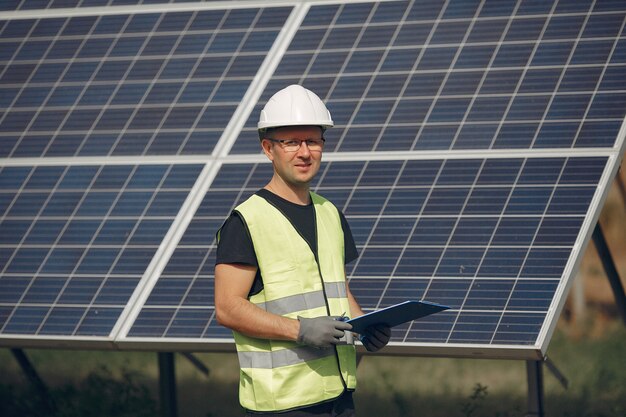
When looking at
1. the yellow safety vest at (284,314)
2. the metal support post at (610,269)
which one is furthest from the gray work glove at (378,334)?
the metal support post at (610,269)

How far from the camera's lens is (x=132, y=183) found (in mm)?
10602

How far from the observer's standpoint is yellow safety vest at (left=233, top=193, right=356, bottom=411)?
596 cm

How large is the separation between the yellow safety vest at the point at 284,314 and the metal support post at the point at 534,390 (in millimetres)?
3620

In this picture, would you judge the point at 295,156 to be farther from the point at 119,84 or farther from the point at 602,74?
the point at 119,84

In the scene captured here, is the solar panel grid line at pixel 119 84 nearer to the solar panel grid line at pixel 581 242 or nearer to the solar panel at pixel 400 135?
the solar panel at pixel 400 135

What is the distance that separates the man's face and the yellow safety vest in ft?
0.58

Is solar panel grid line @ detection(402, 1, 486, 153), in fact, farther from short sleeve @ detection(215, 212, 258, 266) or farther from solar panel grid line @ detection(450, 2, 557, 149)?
short sleeve @ detection(215, 212, 258, 266)

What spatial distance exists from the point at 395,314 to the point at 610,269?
5062mm

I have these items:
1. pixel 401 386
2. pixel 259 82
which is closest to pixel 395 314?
pixel 259 82

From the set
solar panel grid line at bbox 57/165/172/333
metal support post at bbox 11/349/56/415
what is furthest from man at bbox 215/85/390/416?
metal support post at bbox 11/349/56/415

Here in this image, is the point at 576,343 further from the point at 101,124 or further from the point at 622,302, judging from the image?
the point at 101,124

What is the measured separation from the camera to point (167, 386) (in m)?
10.7

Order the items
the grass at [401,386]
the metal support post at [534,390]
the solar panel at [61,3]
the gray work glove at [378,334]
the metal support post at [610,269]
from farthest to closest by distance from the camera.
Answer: the grass at [401,386] < the solar panel at [61,3] < the metal support post at [610,269] < the metal support post at [534,390] < the gray work glove at [378,334]

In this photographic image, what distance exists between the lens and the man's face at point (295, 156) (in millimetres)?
6039
